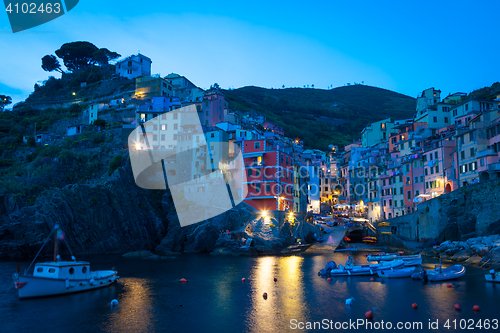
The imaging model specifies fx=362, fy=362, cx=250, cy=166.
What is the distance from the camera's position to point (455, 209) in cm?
5209

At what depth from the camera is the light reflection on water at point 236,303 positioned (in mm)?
23025

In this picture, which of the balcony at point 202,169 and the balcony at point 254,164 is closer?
the balcony at point 254,164

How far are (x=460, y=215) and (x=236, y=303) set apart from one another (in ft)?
128

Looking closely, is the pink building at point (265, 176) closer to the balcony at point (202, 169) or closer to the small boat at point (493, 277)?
the balcony at point (202, 169)

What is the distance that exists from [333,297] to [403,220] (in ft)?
136

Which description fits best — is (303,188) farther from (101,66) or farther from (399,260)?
(101,66)

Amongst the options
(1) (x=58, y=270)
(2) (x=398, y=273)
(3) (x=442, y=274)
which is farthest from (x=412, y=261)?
(1) (x=58, y=270)

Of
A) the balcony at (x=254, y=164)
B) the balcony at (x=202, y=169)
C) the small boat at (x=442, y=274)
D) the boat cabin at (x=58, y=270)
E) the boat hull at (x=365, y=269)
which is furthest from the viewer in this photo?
the balcony at (x=202, y=169)

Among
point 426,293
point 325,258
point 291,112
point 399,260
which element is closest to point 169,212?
point 325,258

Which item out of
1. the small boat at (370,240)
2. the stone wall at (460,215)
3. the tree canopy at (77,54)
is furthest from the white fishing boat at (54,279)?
the tree canopy at (77,54)

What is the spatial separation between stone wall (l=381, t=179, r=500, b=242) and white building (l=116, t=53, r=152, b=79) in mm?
102405

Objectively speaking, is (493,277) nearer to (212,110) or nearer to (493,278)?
(493,278)

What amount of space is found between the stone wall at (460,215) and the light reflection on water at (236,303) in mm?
11822

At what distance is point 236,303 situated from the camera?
27922 millimetres
